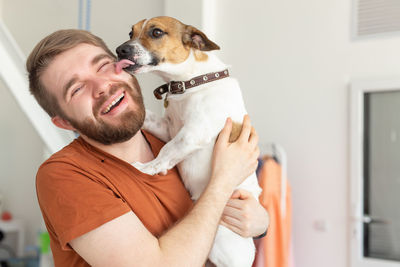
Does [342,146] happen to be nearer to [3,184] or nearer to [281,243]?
[281,243]

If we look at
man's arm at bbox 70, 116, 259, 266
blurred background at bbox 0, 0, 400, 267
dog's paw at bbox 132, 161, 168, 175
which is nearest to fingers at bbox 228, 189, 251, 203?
man's arm at bbox 70, 116, 259, 266

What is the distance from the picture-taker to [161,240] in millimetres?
855

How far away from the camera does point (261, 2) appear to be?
103 inches

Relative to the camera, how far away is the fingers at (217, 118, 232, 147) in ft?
3.62

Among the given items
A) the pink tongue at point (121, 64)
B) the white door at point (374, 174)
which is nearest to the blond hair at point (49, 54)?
the pink tongue at point (121, 64)

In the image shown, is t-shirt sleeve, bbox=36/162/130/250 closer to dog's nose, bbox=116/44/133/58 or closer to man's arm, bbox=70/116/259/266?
man's arm, bbox=70/116/259/266

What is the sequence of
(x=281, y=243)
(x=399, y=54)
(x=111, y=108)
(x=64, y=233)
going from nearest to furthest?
(x=64, y=233) → (x=111, y=108) → (x=281, y=243) → (x=399, y=54)

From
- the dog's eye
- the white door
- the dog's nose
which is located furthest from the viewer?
the white door

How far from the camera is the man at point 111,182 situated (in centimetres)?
81

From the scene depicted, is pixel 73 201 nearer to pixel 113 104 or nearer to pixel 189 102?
pixel 113 104

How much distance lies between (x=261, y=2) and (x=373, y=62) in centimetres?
86

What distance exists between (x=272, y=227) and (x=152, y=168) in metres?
1.22

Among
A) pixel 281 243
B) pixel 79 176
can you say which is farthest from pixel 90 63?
pixel 281 243

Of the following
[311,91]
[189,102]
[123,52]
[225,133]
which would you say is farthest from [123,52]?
[311,91]
